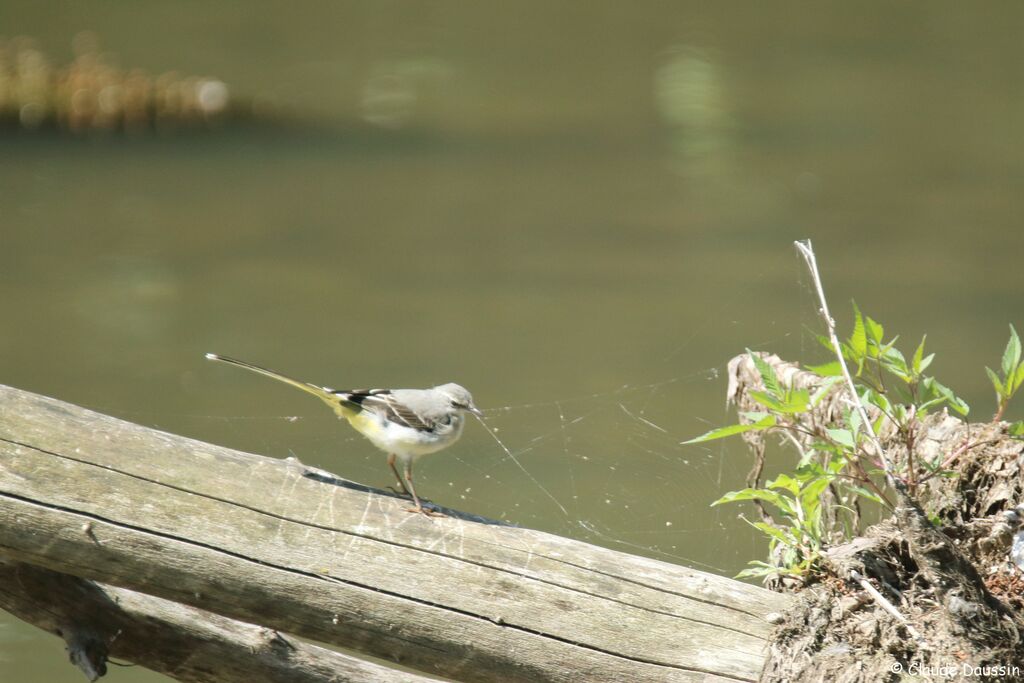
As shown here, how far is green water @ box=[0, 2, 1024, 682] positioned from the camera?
6324mm

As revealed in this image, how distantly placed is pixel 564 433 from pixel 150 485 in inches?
113

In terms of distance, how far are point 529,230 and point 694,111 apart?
3784 mm

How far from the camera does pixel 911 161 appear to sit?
41.4 ft

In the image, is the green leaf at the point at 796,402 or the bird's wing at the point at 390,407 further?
the bird's wing at the point at 390,407

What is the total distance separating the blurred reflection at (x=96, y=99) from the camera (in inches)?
535

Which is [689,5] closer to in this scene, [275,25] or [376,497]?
[275,25]

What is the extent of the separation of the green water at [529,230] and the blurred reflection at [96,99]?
1.41ft

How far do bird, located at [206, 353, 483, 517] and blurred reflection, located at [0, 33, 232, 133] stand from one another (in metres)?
10.6

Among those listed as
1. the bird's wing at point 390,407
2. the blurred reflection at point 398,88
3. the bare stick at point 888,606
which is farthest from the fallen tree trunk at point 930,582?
the blurred reflection at point 398,88

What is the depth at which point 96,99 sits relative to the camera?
13.5m

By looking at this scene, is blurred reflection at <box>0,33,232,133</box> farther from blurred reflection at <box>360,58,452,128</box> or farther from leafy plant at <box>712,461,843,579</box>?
leafy plant at <box>712,461,843,579</box>

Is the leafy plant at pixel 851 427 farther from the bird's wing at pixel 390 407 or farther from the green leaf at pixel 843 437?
the bird's wing at pixel 390 407

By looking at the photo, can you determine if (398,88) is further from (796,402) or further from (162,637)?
(796,402)

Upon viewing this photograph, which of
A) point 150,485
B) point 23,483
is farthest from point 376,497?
point 23,483
